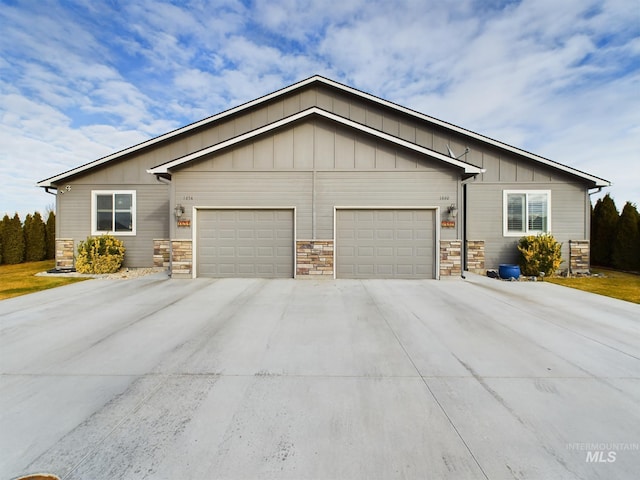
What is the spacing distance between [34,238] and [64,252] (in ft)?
22.0

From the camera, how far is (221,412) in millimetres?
2260

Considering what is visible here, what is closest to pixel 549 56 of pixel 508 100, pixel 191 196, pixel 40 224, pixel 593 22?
pixel 593 22

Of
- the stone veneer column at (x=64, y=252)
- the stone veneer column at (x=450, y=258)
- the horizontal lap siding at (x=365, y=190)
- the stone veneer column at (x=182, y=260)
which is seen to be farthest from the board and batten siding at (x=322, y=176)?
the stone veneer column at (x=64, y=252)

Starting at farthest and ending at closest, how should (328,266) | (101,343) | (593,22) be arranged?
(593,22) < (328,266) < (101,343)

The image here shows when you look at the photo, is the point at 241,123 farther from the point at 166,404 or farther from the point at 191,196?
the point at 166,404

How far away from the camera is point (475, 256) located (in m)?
9.96

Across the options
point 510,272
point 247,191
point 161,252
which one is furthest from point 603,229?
point 161,252

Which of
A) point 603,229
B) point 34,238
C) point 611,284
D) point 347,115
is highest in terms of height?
point 347,115

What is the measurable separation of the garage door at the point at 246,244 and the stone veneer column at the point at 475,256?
6.71 m

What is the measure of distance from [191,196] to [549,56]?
48.6 ft

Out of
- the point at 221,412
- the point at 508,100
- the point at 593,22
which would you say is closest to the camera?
the point at 221,412

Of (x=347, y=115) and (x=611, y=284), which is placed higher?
(x=347, y=115)

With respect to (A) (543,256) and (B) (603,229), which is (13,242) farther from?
(B) (603,229)

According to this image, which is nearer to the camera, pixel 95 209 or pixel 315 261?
pixel 315 261
